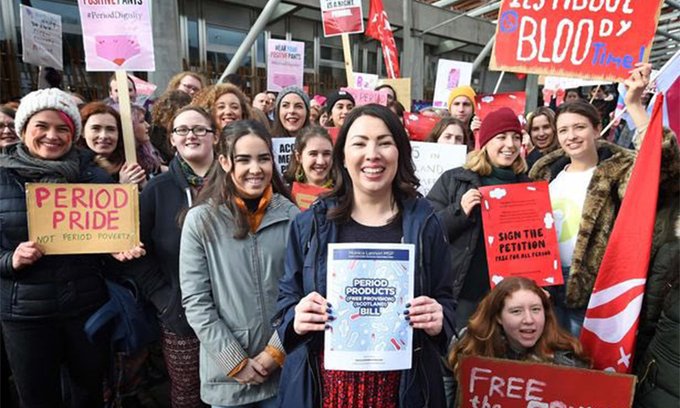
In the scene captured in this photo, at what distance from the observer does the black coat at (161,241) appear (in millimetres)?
2361

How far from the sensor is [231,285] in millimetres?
2025

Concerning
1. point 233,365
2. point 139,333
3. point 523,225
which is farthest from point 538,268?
point 139,333

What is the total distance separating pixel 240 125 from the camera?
2.20 m

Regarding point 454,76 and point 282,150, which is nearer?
point 282,150

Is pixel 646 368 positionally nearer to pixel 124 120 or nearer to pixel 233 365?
pixel 233 365

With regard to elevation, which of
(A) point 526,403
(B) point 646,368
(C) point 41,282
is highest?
(C) point 41,282

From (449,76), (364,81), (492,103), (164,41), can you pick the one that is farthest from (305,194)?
(164,41)

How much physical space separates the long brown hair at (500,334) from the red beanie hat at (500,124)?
91 centimetres

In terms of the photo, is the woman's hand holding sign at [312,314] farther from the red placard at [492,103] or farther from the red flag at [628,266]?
the red placard at [492,103]

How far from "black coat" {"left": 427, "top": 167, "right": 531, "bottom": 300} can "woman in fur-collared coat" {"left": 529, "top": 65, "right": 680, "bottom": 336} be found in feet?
1.04

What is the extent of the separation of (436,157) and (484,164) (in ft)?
2.76

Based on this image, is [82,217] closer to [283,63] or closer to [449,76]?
[283,63]

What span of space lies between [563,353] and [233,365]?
5.49 feet

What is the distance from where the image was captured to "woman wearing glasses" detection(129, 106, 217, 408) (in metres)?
2.30
